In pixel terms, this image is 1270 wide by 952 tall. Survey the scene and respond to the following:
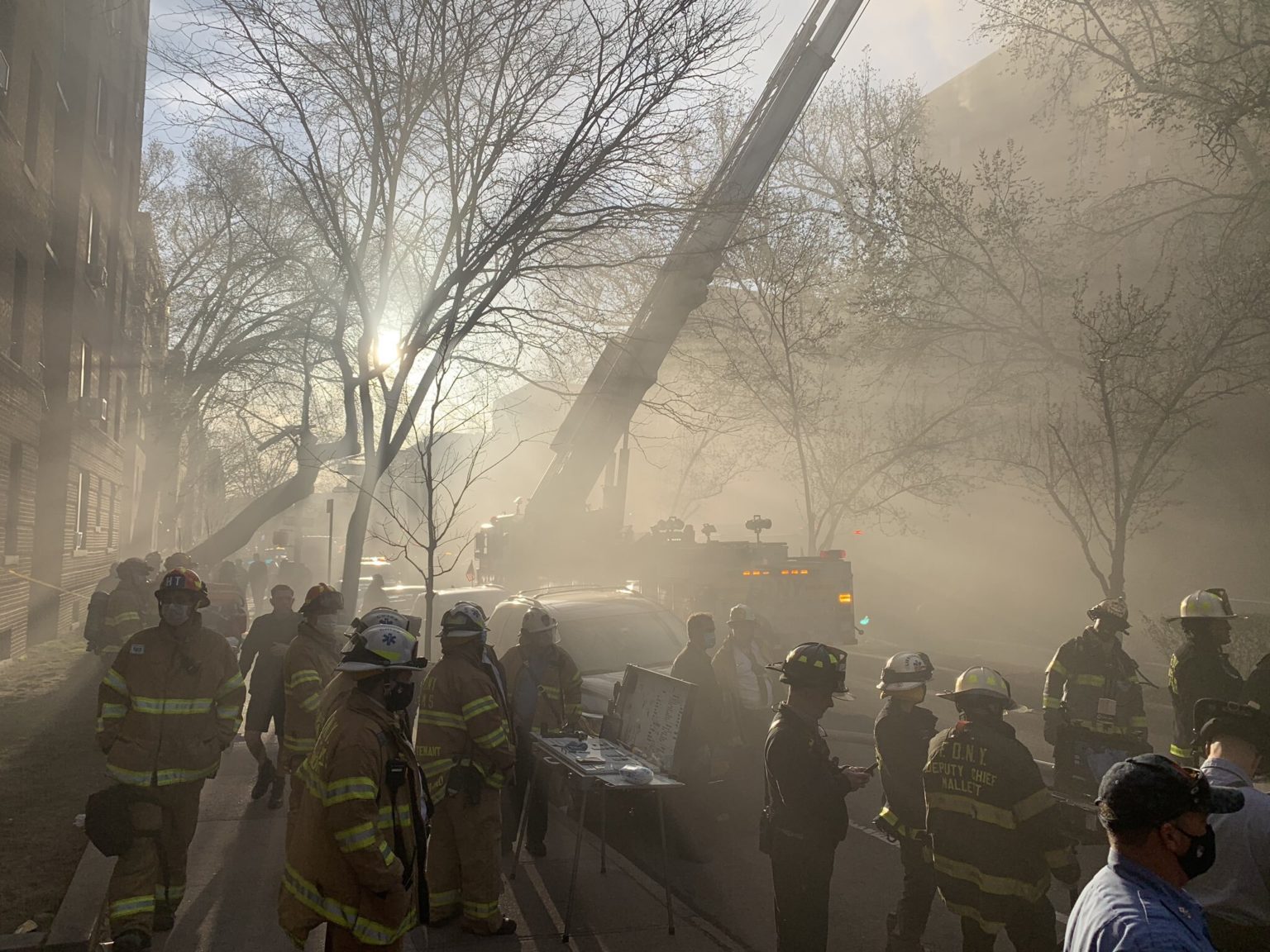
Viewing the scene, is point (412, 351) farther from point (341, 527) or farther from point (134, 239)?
point (341, 527)

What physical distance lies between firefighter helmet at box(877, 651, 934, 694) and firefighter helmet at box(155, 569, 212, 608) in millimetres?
3584

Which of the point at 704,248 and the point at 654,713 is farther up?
the point at 704,248

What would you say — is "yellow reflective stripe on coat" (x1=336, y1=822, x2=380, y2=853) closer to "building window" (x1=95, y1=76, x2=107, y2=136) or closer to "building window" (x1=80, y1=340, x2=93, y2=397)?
"building window" (x1=80, y1=340, x2=93, y2=397)

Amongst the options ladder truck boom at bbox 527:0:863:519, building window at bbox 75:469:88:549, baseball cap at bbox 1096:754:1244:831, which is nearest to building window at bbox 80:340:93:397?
building window at bbox 75:469:88:549

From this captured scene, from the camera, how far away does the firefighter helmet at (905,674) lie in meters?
5.35

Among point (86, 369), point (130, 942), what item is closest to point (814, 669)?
point (130, 942)

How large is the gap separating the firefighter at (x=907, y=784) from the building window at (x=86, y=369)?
20.4 m

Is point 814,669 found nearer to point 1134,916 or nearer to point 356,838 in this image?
point 356,838

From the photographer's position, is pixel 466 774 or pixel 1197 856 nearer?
pixel 1197 856

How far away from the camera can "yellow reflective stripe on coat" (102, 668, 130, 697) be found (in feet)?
17.9

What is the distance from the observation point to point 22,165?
50.9 feet

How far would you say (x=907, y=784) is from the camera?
16.9 ft

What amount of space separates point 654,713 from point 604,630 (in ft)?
10.2

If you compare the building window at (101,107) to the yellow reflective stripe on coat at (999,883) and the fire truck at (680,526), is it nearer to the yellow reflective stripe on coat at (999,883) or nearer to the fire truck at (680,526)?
the fire truck at (680,526)
